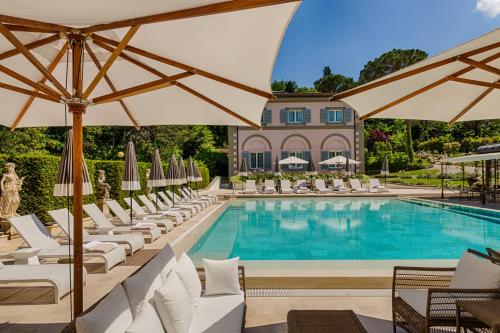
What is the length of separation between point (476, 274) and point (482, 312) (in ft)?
2.37

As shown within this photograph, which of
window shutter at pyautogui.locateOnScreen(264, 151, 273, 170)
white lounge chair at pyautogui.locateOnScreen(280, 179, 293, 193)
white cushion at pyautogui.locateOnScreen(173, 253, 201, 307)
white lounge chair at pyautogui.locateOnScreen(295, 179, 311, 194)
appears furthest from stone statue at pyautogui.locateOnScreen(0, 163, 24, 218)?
window shutter at pyautogui.locateOnScreen(264, 151, 273, 170)

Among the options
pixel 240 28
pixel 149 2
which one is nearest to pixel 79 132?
pixel 149 2

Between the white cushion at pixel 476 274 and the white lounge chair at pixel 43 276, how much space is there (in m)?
4.22

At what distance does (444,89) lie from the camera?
4805mm

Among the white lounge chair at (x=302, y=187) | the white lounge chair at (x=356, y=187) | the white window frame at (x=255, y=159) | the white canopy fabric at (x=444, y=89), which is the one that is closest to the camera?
the white canopy fabric at (x=444, y=89)

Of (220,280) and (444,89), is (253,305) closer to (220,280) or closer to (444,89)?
(220,280)

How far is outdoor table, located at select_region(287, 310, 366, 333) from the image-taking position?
2.63 metres

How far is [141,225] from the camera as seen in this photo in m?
8.61

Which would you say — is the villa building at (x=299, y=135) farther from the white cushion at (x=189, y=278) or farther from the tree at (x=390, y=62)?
the white cushion at (x=189, y=278)

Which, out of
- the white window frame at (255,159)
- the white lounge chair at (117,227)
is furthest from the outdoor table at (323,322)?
the white window frame at (255,159)

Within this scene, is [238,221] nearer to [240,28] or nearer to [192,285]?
[192,285]

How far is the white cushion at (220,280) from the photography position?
12.3 feet

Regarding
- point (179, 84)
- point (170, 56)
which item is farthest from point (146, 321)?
point (179, 84)

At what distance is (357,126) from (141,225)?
24958 mm
